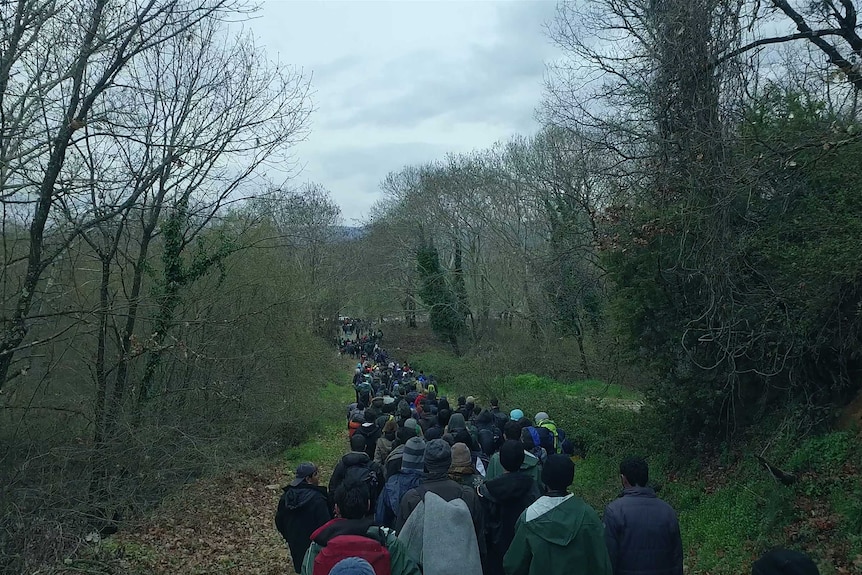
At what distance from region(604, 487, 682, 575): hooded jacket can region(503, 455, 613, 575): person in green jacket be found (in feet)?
0.93

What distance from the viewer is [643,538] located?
4.47 meters

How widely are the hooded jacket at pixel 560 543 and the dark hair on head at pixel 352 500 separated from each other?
97 centimetres

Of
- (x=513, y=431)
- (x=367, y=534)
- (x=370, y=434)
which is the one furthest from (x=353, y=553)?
(x=370, y=434)

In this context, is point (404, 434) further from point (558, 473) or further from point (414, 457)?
point (558, 473)

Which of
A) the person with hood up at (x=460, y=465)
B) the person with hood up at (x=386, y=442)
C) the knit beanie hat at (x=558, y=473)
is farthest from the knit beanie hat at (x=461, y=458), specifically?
the person with hood up at (x=386, y=442)

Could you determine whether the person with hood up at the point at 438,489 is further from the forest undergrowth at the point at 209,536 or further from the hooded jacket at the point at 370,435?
the forest undergrowth at the point at 209,536

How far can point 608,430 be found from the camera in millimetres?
13922

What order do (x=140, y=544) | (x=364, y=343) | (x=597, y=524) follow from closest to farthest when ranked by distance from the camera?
(x=597, y=524)
(x=140, y=544)
(x=364, y=343)

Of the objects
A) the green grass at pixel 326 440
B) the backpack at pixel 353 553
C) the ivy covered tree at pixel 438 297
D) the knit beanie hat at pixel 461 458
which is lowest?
the green grass at pixel 326 440

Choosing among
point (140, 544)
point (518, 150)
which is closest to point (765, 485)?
point (140, 544)

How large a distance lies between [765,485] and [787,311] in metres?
2.35

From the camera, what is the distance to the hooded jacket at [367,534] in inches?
163

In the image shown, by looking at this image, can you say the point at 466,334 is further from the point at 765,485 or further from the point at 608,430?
the point at 765,485

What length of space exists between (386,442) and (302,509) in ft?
9.52
